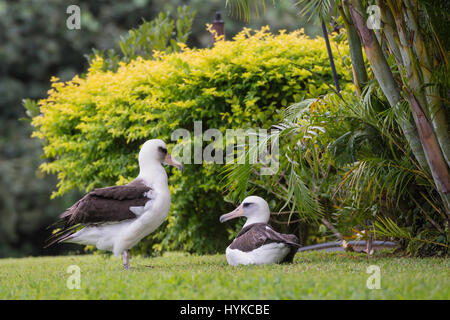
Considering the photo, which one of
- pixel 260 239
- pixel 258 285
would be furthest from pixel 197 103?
pixel 258 285

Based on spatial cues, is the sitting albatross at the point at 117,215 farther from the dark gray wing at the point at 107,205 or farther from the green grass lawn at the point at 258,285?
the green grass lawn at the point at 258,285

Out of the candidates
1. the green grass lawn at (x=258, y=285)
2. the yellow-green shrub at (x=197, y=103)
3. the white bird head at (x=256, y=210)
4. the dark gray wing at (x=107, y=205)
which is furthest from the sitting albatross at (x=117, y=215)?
the yellow-green shrub at (x=197, y=103)

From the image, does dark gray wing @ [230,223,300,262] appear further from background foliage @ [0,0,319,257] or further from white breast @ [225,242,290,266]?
background foliage @ [0,0,319,257]

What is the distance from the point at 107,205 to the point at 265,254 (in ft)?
5.63

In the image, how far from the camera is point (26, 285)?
5145mm

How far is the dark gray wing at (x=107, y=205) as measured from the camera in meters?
5.93

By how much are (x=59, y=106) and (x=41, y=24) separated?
926cm

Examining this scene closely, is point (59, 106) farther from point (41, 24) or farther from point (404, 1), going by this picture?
point (41, 24)

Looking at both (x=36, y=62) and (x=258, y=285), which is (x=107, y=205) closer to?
(x=258, y=285)

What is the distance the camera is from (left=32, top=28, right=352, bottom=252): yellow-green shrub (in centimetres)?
838

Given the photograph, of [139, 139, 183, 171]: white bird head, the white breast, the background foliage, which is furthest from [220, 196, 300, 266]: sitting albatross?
the background foliage

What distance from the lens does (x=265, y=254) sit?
5922 mm

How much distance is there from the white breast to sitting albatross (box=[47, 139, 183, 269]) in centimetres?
97
